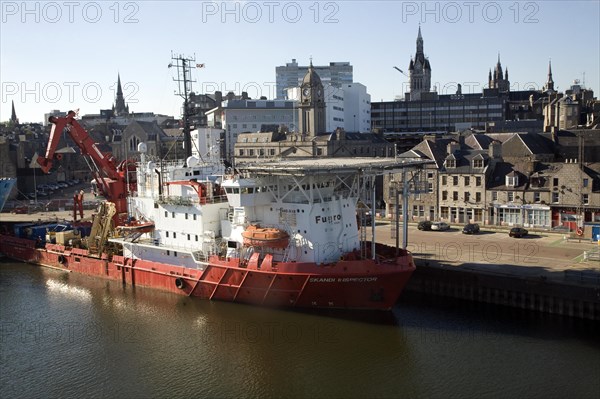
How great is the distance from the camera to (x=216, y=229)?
34.6 m

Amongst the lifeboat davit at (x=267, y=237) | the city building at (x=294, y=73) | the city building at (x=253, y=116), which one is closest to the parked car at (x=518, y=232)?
the lifeboat davit at (x=267, y=237)

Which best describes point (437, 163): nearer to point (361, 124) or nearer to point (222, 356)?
point (222, 356)

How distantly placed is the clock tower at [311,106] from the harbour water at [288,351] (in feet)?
149

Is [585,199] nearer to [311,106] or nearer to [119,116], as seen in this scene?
[311,106]

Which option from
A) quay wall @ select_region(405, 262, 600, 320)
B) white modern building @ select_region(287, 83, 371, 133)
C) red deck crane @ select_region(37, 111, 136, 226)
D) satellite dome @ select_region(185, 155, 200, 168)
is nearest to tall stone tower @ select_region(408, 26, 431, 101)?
white modern building @ select_region(287, 83, 371, 133)

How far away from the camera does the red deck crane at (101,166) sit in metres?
41.9

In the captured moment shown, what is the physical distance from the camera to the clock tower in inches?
2985

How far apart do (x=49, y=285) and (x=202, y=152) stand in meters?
13.5

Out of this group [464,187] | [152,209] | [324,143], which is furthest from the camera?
[324,143]

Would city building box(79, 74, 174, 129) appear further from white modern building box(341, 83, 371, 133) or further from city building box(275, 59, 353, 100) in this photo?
white modern building box(341, 83, 371, 133)

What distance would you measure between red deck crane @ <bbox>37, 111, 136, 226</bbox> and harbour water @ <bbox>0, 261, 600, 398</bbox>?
10.1 meters

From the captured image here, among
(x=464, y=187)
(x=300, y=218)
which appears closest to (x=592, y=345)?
(x=300, y=218)

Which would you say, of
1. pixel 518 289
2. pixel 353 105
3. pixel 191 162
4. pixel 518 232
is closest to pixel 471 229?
pixel 518 232

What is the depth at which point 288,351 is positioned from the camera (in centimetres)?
2661
